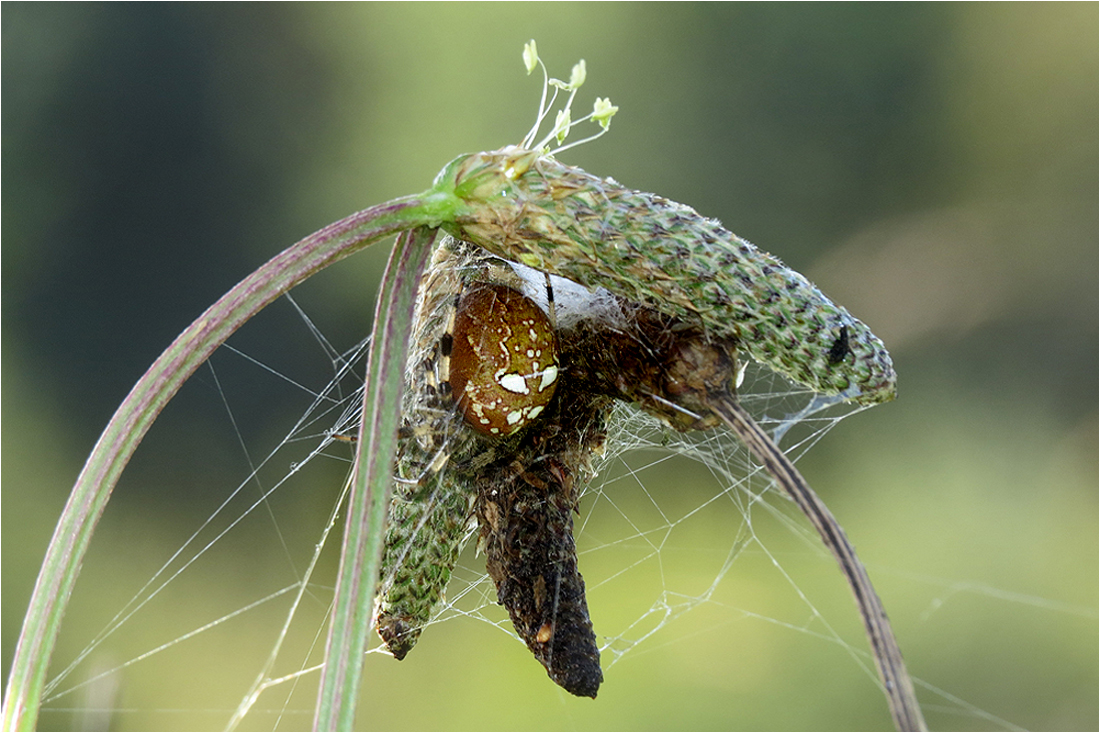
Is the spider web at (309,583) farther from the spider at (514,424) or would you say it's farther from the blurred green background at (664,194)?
the spider at (514,424)

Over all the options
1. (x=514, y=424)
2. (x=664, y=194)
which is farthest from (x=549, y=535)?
(x=664, y=194)

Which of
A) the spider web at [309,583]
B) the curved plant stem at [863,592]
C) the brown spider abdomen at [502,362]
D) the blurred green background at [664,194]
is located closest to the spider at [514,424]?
the brown spider abdomen at [502,362]

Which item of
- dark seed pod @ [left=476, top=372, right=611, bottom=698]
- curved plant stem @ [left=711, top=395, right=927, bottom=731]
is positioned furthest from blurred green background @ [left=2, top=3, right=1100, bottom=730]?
curved plant stem @ [left=711, top=395, right=927, bottom=731]

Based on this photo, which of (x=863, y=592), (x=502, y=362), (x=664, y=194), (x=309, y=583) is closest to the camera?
(x=863, y=592)

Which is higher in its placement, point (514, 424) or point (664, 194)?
point (514, 424)

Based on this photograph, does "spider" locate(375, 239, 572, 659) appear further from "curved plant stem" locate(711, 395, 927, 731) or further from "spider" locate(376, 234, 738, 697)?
"curved plant stem" locate(711, 395, 927, 731)

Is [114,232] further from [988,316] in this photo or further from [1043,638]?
[1043,638]

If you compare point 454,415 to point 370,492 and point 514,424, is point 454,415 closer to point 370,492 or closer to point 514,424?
point 514,424

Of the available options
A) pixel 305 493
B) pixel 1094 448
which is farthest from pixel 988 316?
pixel 305 493
